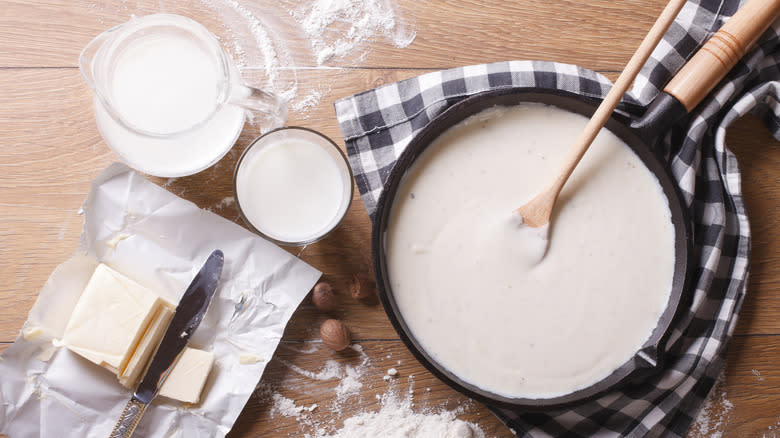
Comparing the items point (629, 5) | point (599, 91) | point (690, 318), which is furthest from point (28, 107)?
point (690, 318)

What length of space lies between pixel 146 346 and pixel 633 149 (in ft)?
3.33

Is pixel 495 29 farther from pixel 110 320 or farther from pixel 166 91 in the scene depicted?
pixel 110 320

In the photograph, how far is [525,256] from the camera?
0.97 m

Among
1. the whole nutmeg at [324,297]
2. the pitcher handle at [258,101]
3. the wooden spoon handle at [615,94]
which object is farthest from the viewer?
the whole nutmeg at [324,297]

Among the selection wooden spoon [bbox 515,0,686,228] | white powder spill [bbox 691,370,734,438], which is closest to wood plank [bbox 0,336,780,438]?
white powder spill [bbox 691,370,734,438]

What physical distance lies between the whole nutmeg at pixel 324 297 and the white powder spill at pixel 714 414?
80cm

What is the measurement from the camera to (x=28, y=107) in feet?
3.78

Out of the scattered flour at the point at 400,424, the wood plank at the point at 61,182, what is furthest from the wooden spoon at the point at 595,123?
the scattered flour at the point at 400,424

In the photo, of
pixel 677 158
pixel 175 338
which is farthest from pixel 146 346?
pixel 677 158

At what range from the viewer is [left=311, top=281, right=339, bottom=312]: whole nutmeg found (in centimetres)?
111

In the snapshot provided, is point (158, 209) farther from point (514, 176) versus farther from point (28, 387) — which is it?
point (514, 176)

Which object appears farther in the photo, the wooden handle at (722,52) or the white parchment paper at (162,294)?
the white parchment paper at (162,294)

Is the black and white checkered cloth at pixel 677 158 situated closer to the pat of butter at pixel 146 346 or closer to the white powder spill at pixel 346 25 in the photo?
the white powder spill at pixel 346 25

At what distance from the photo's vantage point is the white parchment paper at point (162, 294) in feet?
3.58
